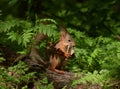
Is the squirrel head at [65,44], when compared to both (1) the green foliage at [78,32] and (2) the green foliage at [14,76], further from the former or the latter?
(2) the green foliage at [14,76]

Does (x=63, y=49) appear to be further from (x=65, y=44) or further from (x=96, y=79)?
(x=96, y=79)

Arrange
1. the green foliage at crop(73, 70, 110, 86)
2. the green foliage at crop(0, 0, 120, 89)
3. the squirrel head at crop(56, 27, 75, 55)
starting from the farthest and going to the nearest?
the squirrel head at crop(56, 27, 75, 55), the green foliage at crop(0, 0, 120, 89), the green foliage at crop(73, 70, 110, 86)

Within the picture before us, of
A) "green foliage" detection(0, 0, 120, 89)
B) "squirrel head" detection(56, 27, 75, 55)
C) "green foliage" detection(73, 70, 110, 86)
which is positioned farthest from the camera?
"squirrel head" detection(56, 27, 75, 55)

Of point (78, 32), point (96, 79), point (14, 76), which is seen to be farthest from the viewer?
point (78, 32)

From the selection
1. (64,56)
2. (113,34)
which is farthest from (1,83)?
(113,34)

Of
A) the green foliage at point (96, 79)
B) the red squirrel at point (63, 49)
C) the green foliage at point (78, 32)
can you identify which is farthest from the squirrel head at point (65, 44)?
the green foliage at point (96, 79)

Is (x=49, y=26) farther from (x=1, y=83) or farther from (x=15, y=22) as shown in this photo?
(x=1, y=83)

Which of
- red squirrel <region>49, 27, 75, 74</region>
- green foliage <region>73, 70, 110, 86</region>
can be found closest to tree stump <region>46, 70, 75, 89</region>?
red squirrel <region>49, 27, 75, 74</region>

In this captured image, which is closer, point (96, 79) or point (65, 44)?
point (96, 79)

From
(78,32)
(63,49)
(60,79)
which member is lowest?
(60,79)

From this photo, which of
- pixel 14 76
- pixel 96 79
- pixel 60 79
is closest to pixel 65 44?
pixel 60 79

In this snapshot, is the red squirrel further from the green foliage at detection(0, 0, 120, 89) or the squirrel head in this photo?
the green foliage at detection(0, 0, 120, 89)

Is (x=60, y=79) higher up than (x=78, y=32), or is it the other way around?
(x=78, y=32)

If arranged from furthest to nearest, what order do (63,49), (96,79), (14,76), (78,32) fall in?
(78,32), (63,49), (14,76), (96,79)
